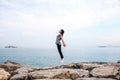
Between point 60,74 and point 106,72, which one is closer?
point 106,72

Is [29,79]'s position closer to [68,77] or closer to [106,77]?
[68,77]

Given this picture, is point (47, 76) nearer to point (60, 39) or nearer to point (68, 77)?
point (68, 77)

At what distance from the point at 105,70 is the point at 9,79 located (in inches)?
239

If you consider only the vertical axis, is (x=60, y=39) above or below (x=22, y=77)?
above

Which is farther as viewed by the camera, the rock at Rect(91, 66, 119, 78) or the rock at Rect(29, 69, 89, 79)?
the rock at Rect(29, 69, 89, 79)

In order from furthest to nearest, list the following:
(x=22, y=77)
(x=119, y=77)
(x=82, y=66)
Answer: (x=82, y=66) → (x=22, y=77) → (x=119, y=77)

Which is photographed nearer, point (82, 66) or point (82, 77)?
point (82, 77)

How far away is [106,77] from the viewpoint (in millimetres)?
12938

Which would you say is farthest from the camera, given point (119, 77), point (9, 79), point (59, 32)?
point (59, 32)

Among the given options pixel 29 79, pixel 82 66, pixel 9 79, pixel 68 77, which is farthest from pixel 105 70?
pixel 9 79

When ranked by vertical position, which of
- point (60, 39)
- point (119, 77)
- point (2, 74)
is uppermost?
point (60, 39)

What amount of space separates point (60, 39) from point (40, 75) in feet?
21.7

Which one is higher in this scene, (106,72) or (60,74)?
(60,74)

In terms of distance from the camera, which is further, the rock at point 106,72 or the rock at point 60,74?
the rock at point 60,74
